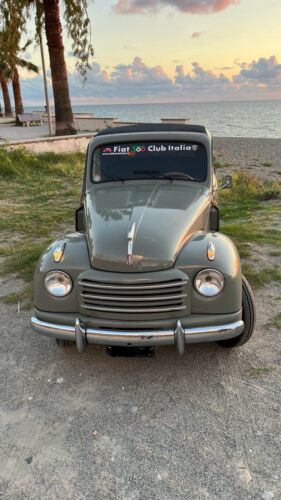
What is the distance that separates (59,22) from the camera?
50.3 ft

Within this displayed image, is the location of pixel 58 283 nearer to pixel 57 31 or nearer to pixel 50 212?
pixel 50 212

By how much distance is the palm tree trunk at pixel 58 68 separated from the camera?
15.1 meters

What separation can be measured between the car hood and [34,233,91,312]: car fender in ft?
0.31

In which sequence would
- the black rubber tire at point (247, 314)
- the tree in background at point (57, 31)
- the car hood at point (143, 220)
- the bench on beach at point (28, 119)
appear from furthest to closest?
the bench on beach at point (28, 119), the tree in background at point (57, 31), the black rubber tire at point (247, 314), the car hood at point (143, 220)

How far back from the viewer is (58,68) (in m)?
15.7

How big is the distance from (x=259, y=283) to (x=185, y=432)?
2.53 m

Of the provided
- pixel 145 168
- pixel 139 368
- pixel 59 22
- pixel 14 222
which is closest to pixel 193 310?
pixel 139 368

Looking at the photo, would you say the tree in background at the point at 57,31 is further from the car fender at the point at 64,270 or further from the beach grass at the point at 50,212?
the car fender at the point at 64,270

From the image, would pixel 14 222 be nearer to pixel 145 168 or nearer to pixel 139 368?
pixel 145 168

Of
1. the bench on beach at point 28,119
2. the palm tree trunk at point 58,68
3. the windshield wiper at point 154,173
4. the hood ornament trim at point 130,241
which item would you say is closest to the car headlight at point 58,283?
the hood ornament trim at point 130,241

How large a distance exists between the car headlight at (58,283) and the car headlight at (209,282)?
37.2 inches

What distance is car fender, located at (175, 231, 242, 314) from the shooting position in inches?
123

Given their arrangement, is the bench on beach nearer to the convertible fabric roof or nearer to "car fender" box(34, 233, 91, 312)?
the convertible fabric roof

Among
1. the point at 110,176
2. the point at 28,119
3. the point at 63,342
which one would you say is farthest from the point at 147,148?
the point at 28,119
